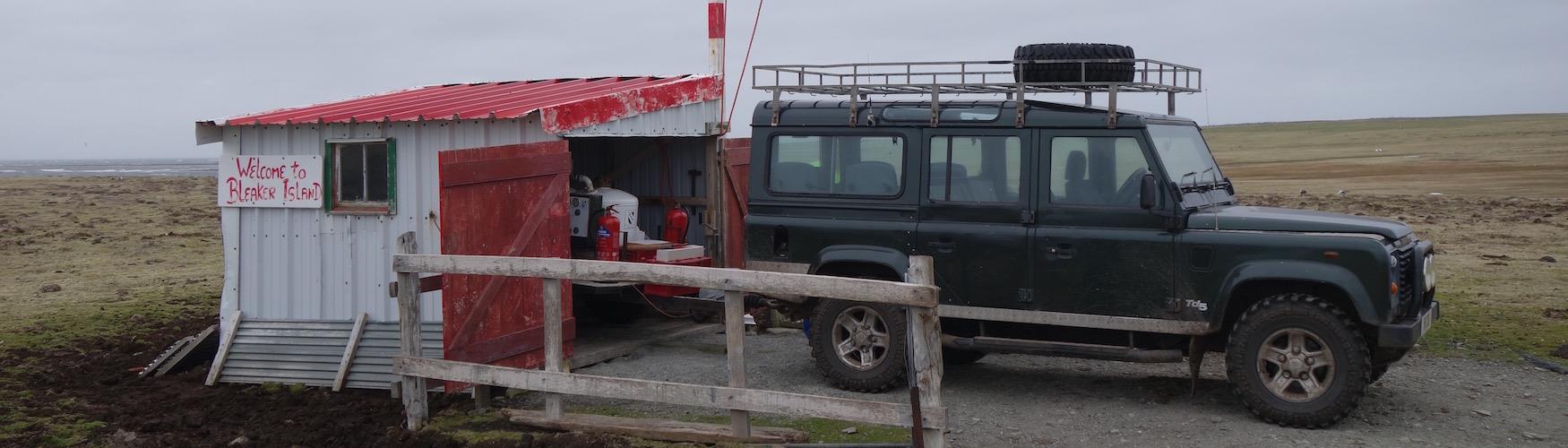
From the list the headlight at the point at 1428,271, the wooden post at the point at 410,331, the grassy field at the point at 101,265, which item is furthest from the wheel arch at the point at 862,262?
the grassy field at the point at 101,265

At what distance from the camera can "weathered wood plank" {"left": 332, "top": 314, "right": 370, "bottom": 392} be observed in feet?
32.0

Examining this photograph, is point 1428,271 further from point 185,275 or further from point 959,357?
point 185,275

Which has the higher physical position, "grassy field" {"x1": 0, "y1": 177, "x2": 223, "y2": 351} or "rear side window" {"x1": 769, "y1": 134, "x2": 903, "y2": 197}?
"rear side window" {"x1": 769, "y1": 134, "x2": 903, "y2": 197}

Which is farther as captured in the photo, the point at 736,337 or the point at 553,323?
the point at 553,323

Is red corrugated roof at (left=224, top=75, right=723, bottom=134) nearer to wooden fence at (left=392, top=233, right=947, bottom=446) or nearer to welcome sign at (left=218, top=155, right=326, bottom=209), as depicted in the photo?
welcome sign at (left=218, top=155, right=326, bottom=209)

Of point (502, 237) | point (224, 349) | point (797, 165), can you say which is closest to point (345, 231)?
point (224, 349)

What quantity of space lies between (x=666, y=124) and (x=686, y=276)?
4.23 m

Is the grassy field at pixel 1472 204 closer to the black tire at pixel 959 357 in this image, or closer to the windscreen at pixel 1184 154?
the windscreen at pixel 1184 154

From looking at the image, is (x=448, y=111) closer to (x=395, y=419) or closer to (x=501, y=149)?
(x=501, y=149)

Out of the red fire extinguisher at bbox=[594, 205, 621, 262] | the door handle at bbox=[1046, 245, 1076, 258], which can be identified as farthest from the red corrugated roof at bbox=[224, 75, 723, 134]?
the door handle at bbox=[1046, 245, 1076, 258]

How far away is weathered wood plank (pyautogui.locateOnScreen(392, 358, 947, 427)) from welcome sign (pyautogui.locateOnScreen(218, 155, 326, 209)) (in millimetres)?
2642

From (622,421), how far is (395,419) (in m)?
1.78

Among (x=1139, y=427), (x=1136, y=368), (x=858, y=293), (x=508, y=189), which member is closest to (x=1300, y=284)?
(x=1139, y=427)

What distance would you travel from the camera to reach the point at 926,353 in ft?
21.9
